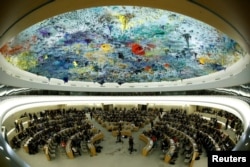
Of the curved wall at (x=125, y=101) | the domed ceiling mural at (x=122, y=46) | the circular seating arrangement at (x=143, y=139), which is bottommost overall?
the circular seating arrangement at (x=143, y=139)

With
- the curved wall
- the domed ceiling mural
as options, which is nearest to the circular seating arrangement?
the curved wall

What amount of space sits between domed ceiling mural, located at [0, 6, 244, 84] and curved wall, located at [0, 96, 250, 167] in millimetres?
2614

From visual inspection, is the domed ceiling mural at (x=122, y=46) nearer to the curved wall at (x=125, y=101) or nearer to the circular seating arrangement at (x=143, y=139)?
the curved wall at (x=125, y=101)

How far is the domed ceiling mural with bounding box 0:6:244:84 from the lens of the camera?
16.1m

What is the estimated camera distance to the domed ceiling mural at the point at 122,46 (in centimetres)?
1608

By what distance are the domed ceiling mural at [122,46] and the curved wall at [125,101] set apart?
2614mm

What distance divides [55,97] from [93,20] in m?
17.7

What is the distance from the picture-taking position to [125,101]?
38.4 meters

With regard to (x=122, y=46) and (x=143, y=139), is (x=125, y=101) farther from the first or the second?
(x=143, y=139)

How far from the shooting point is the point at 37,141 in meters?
17.7

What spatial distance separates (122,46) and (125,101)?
16.6 meters

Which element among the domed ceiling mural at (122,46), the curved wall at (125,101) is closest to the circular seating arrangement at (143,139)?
the curved wall at (125,101)

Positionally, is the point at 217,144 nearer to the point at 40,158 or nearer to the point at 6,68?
the point at 40,158

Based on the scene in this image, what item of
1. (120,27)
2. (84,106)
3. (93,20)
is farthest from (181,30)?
(84,106)
